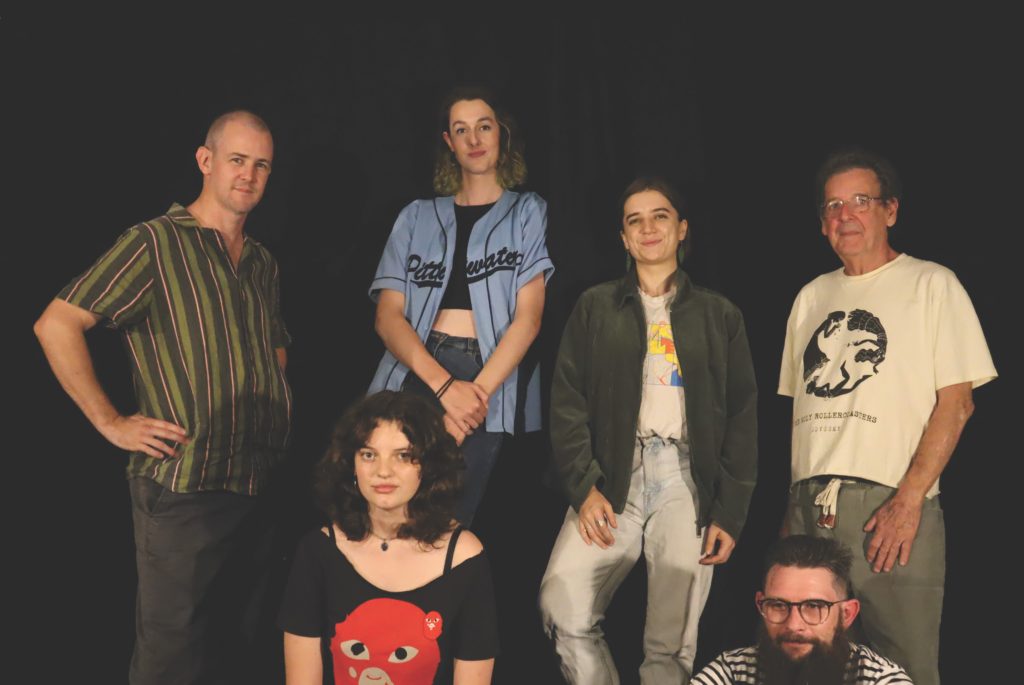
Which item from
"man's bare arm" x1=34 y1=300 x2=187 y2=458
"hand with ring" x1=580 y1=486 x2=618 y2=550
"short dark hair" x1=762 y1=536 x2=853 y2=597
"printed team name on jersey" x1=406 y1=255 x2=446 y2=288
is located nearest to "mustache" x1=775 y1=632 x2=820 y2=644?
"short dark hair" x1=762 y1=536 x2=853 y2=597

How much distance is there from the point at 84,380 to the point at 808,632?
6.43 ft

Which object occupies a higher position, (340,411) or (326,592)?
(340,411)

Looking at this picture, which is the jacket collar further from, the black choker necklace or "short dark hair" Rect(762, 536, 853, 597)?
the black choker necklace

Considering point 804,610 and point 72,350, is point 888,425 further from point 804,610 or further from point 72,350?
point 72,350

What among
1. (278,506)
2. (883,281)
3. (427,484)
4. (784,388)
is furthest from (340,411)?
(883,281)

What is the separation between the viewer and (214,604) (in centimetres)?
308

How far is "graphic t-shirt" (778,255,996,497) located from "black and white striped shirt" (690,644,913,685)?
0.56 metres

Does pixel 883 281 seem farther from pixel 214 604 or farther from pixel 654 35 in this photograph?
pixel 214 604

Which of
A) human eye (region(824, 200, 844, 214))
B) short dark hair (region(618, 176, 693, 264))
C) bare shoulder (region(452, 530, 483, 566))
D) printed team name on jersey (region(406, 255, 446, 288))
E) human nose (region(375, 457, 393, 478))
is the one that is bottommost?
bare shoulder (region(452, 530, 483, 566))

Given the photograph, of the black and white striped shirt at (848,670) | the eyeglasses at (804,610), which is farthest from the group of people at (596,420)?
the eyeglasses at (804,610)

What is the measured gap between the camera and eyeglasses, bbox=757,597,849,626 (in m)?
2.49

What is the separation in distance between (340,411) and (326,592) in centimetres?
128

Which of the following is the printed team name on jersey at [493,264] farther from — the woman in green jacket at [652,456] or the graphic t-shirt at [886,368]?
the graphic t-shirt at [886,368]

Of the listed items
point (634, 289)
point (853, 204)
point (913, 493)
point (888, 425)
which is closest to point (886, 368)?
point (888, 425)
